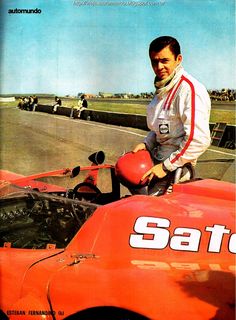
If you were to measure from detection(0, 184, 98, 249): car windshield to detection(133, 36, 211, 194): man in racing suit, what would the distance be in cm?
46

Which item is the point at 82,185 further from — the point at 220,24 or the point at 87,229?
the point at 220,24

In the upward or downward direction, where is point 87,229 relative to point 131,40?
downward

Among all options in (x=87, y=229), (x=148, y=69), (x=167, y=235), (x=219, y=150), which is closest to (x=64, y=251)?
(x=87, y=229)

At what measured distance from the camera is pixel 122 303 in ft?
5.75

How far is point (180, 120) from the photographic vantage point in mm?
2488

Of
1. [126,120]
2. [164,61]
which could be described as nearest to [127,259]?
[164,61]

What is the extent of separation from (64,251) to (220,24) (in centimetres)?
146

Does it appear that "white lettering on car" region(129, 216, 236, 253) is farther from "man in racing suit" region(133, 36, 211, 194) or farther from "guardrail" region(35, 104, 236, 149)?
A: "guardrail" region(35, 104, 236, 149)

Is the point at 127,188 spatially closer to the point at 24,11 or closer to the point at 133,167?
the point at 133,167

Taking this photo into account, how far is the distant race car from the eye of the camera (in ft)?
5.68

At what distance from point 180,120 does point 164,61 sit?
12.6 inches

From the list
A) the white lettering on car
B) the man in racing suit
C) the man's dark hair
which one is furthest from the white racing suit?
the white lettering on car

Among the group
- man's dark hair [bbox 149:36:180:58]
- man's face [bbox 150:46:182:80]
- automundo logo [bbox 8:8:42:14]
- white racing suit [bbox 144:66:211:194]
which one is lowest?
white racing suit [bbox 144:66:211:194]

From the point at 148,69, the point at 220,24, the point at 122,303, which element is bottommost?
the point at 122,303
